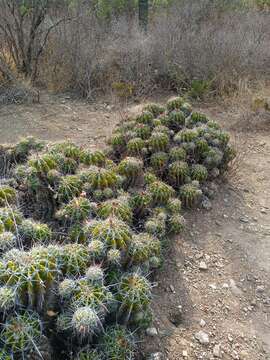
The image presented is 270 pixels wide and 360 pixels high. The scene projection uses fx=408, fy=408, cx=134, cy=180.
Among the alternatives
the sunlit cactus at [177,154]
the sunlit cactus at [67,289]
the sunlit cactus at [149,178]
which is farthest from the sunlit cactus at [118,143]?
the sunlit cactus at [67,289]

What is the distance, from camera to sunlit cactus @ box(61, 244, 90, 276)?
2.75m

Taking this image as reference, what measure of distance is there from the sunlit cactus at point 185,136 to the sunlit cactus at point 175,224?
1.17 m

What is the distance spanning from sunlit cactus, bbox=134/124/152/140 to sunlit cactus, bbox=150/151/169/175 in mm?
331

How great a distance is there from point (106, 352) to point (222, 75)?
6112 millimetres

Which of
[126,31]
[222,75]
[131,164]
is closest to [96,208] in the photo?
[131,164]

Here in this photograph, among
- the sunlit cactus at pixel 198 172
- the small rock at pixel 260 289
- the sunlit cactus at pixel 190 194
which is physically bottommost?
the small rock at pixel 260 289

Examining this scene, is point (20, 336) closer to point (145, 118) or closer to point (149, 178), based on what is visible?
point (149, 178)

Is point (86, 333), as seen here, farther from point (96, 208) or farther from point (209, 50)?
point (209, 50)

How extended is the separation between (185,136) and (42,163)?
6.00 ft

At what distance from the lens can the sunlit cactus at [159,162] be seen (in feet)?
14.7

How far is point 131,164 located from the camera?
401 cm

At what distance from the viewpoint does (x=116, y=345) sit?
258 centimetres

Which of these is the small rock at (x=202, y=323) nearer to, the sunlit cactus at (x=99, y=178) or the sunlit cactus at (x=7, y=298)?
the sunlit cactus at (x=99, y=178)

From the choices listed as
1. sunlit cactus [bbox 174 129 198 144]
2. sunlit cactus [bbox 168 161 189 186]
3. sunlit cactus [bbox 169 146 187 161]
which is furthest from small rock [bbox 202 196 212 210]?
sunlit cactus [bbox 174 129 198 144]
